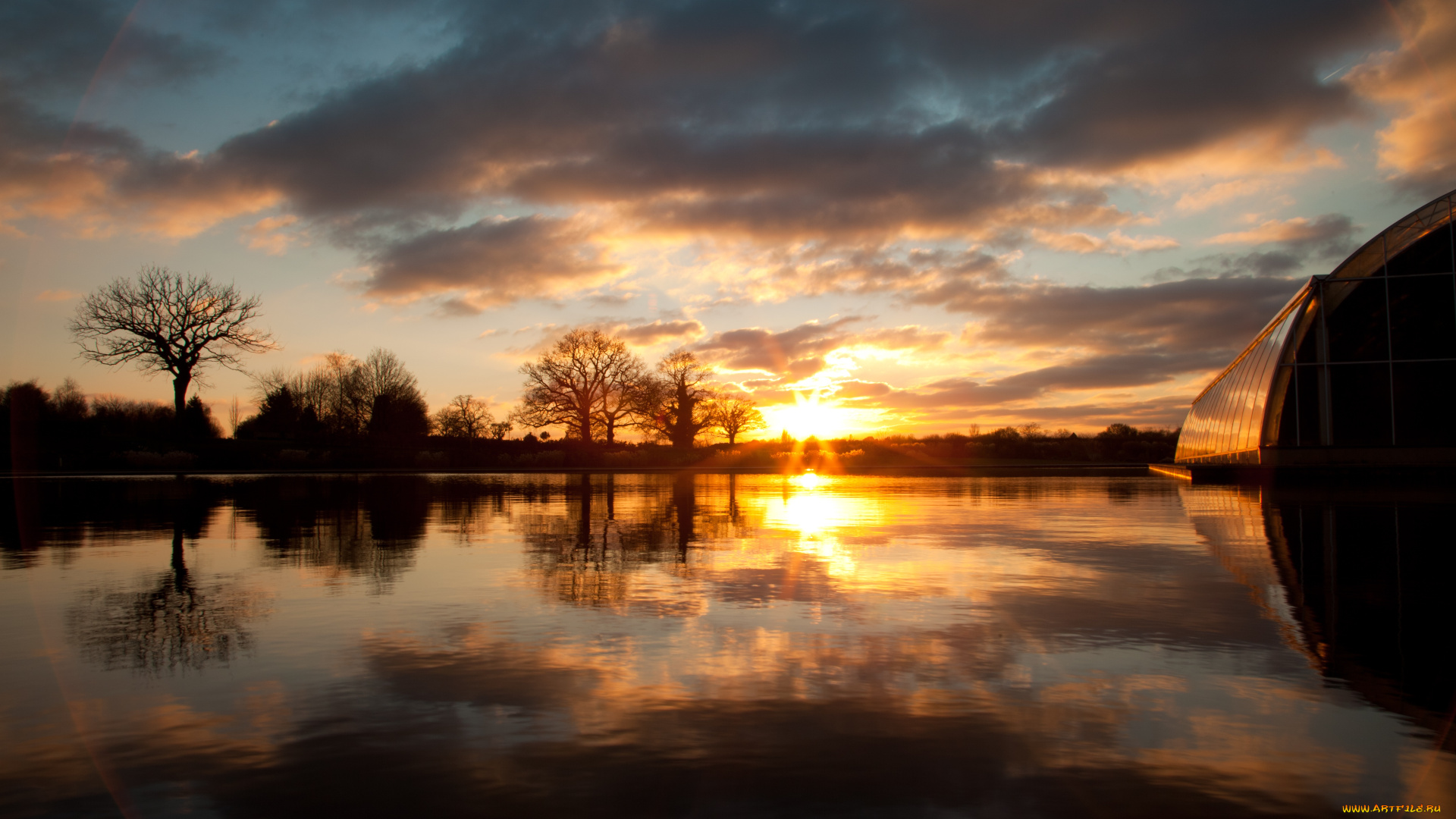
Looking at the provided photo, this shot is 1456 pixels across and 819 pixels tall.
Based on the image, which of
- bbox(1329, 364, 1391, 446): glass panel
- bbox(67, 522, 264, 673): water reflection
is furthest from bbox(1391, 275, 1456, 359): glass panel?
bbox(67, 522, 264, 673): water reflection

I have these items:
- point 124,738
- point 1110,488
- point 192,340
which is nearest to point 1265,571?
point 124,738

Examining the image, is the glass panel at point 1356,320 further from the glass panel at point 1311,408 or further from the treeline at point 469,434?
the treeline at point 469,434

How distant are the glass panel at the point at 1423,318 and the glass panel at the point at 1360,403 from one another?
112cm

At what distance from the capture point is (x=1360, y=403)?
31.6m

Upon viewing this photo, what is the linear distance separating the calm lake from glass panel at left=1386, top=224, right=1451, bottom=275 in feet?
80.1

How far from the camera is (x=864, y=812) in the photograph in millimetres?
3705

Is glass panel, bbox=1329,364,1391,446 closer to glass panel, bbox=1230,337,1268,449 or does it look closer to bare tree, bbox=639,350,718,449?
glass panel, bbox=1230,337,1268,449

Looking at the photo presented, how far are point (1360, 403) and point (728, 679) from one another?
35239 millimetres

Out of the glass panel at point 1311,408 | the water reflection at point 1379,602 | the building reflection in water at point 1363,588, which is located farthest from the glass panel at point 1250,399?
the water reflection at point 1379,602

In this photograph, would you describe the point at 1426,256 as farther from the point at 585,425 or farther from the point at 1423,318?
the point at 585,425

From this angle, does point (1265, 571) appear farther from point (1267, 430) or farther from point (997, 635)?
point (1267, 430)

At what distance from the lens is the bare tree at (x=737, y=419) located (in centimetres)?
10350

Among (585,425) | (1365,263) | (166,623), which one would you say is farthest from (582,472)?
(166,623)

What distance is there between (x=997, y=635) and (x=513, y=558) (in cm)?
720
